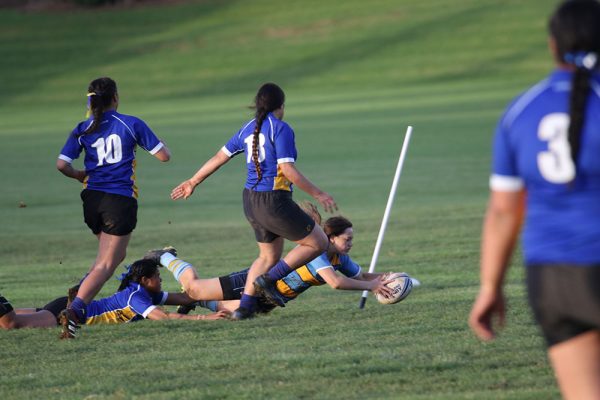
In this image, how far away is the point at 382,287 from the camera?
9.09 meters

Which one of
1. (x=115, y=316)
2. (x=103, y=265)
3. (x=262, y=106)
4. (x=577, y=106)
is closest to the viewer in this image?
(x=577, y=106)

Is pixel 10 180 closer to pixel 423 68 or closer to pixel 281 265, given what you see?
pixel 281 265

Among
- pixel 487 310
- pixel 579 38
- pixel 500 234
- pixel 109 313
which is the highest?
pixel 579 38

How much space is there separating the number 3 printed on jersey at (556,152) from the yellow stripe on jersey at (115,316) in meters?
5.53

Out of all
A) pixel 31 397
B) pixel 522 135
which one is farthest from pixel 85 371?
pixel 522 135

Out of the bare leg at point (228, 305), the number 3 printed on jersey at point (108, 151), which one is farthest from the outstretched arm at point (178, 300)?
the number 3 printed on jersey at point (108, 151)

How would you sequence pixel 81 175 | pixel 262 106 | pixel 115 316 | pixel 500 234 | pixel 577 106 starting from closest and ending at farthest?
pixel 577 106, pixel 500 234, pixel 262 106, pixel 115 316, pixel 81 175

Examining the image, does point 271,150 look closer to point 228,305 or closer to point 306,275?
point 306,275

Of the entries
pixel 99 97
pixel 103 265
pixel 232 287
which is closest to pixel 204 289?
pixel 232 287

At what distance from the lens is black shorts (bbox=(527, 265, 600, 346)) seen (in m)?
4.00

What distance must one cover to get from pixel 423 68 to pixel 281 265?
44689 millimetres

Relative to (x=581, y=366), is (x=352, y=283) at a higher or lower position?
lower

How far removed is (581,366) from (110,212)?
557cm

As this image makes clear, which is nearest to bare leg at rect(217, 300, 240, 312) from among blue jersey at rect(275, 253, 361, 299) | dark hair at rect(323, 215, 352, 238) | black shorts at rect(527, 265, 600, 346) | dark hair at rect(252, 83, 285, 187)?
blue jersey at rect(275, 253, 361, 299)
